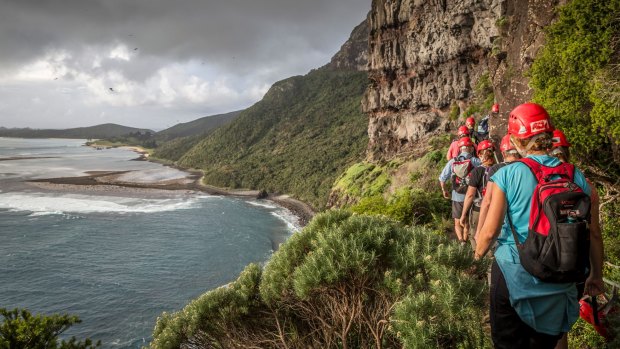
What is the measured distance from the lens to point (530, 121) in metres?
2.46

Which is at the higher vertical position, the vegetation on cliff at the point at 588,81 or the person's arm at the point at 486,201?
the vegetation on cliff at the point at 588,81

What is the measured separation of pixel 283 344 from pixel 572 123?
7364 millimetres

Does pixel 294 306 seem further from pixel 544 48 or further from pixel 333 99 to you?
pixel 333 99

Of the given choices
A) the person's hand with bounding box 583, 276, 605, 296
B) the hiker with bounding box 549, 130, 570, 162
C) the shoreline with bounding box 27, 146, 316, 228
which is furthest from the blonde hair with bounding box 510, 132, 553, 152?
the shoreline with bounding box 27, 146, 316, 228

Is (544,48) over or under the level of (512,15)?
under

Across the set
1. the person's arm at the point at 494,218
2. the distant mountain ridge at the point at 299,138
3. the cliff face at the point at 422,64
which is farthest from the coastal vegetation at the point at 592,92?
the distant mountain ridge at the point at 299,138

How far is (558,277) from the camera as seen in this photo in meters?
2.12

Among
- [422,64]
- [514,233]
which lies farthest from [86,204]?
[514,233]

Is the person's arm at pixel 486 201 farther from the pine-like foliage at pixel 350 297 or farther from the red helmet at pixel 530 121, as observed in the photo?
the pine-like foliage at pixel 350 297

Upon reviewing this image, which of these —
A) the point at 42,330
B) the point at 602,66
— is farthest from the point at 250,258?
the point at 602,66

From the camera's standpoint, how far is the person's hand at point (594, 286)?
2.52 metres

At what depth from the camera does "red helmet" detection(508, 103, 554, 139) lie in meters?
2.44

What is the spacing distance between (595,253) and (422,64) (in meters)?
43.4

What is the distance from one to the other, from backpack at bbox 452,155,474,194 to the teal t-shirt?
4152 millimetres
